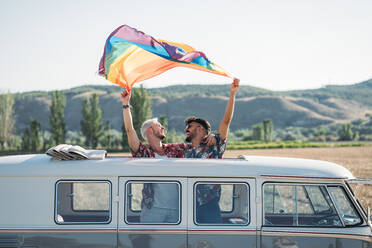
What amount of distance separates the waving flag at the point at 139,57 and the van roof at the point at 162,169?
6.14 feet

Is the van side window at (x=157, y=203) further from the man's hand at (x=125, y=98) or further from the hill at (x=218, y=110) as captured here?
the hill at (x=218, y=110)

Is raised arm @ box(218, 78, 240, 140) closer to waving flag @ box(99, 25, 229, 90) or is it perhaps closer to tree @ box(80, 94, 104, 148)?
waving flag @ box(99, 25, 229, 90)

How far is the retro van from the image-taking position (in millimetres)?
5262

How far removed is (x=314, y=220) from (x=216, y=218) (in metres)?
1.31

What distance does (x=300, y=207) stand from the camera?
18.6ft

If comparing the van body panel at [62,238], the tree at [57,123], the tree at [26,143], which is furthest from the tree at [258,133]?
the van body panel at [62,238]

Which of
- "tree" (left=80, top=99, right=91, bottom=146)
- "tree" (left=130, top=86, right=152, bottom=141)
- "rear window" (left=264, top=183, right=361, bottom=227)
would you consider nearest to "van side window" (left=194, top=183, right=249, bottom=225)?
"rear window" (left=264, top=183, right=361, bottom=227)

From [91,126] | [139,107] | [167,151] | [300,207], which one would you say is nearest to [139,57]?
[167,151]

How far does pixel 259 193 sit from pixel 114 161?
1.92 meters

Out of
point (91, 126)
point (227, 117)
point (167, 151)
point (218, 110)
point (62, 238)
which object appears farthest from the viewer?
point (218, 110)

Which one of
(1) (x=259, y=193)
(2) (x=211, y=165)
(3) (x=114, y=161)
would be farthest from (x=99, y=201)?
(1) (x=259, y=193)

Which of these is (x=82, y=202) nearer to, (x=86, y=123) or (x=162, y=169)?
(x=162, y=169)

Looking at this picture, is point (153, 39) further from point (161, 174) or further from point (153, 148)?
point (161, 174)

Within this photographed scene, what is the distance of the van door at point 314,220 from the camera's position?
536 centimetres
